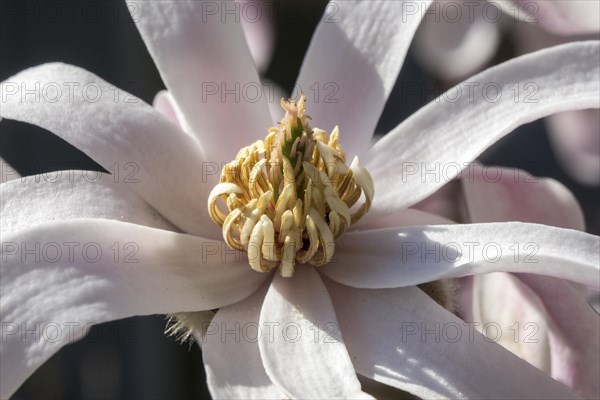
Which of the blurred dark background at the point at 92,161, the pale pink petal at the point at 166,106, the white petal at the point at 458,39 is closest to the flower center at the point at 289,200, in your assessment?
the pale pink petal at the point at 166,106

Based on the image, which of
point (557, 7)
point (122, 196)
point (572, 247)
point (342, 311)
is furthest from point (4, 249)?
point (557, 7)

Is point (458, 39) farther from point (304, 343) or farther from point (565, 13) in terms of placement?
point (304, 343)

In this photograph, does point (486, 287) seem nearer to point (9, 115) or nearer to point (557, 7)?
point (557, 7)

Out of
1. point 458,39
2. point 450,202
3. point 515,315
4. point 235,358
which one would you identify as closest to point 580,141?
point 458,39

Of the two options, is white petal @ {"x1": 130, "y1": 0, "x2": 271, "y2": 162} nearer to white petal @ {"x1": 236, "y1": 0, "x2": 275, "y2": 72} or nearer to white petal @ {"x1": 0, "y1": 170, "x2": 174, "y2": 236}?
white petal @ {"x1": 0, "y1": 170, "x2": 174, "y2": 236}

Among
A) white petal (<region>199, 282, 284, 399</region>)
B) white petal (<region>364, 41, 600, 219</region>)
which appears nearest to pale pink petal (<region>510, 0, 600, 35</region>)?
white petal (<region>364, 41, 600, 219</region>)

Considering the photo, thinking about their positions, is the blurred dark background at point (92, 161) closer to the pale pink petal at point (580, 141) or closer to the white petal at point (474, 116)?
the pale pink petal at point (580, 141)
